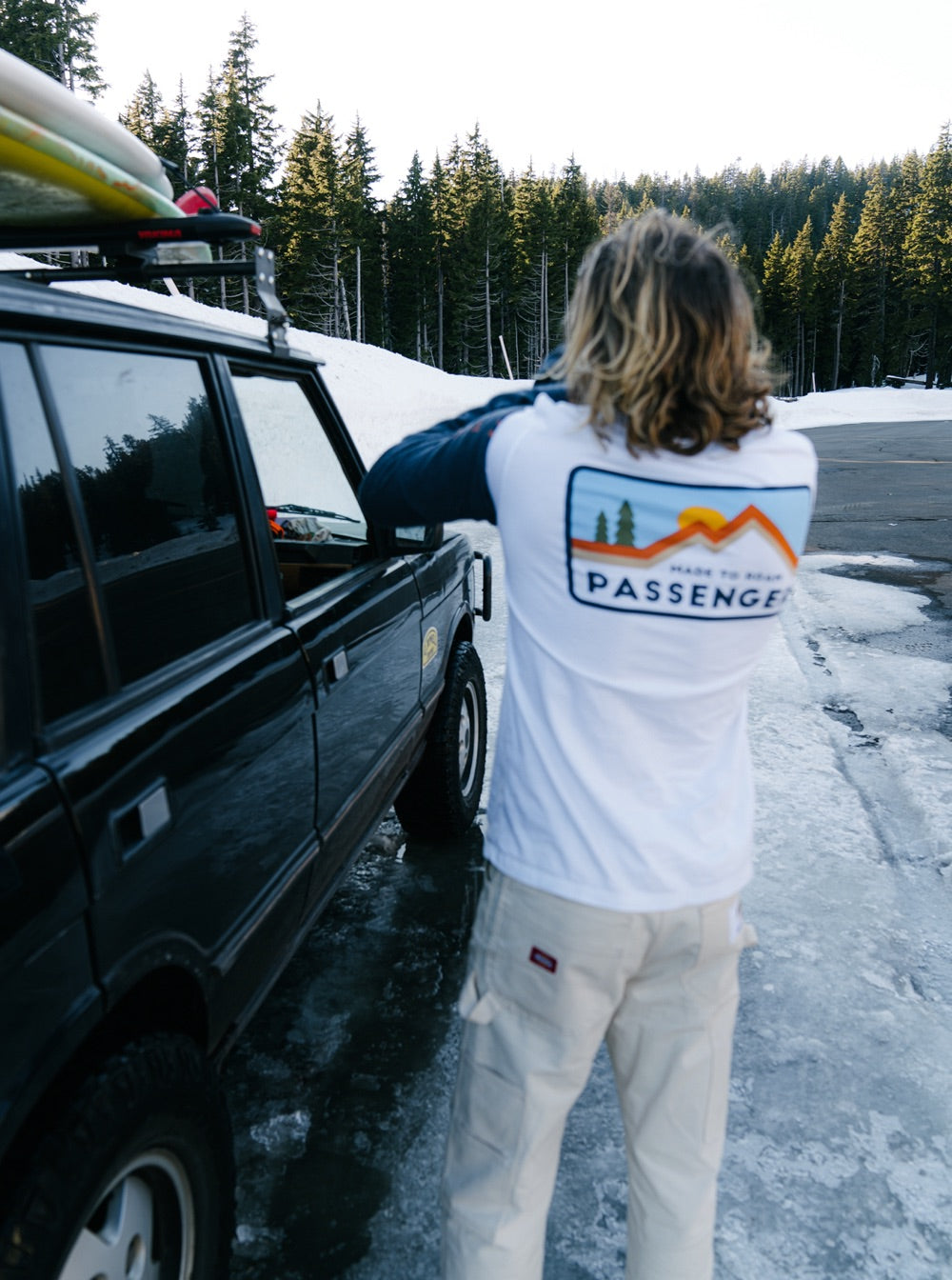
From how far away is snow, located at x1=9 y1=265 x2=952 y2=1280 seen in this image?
2.31 meters

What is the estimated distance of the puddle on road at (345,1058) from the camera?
2.36 metres

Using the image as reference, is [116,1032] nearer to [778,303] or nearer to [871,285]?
[871,285]

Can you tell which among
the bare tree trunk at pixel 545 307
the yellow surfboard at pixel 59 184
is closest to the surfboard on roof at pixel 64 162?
the yellow surfboard at pixel 59 184

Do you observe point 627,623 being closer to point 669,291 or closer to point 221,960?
point 669,291

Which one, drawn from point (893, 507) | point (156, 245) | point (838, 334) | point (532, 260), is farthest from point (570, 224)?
point (156, 245)

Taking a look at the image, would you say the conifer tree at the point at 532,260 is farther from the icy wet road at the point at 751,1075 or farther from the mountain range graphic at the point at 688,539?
the mountain range graphic at the point at 688,539

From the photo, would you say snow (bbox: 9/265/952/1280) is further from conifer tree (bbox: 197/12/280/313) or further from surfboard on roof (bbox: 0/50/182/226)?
conifer tree (bbox: 197/12/280/313)

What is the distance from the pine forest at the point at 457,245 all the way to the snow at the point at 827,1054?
22973mm

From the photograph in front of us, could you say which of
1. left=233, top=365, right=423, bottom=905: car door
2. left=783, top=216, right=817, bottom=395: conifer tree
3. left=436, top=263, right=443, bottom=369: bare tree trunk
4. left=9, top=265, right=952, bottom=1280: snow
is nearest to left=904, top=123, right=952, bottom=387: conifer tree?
left=783, top=216, right=817, bottom=395: conifer tree

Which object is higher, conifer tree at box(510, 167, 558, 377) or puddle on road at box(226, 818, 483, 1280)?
conifer tree at box(510, 167, 558, 377)

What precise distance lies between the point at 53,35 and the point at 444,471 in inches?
1700

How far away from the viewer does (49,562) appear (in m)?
1.66

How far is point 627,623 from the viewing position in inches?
57.9

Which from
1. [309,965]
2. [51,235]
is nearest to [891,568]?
[309,965]
